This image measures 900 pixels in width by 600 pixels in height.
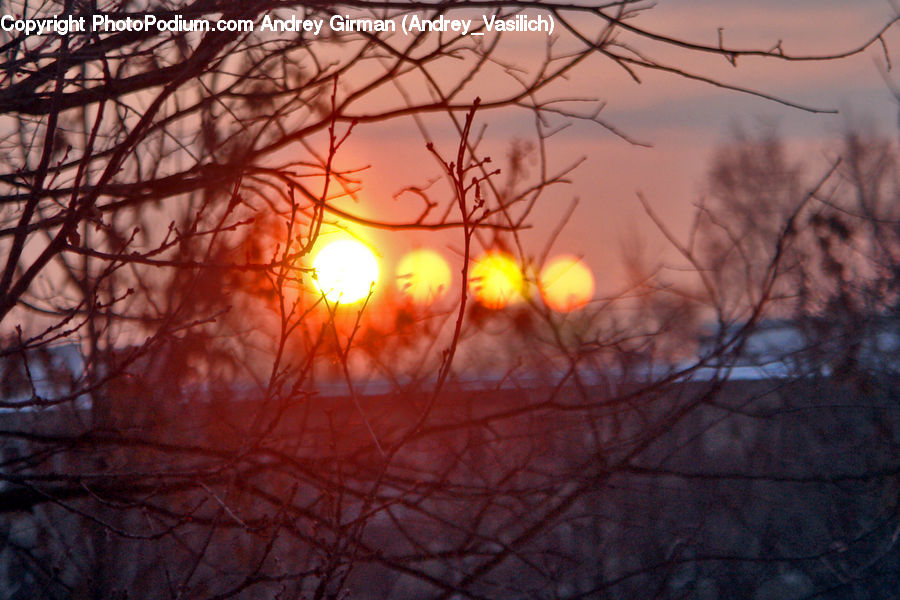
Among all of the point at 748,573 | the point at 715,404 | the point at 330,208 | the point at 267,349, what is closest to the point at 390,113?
the point at 330,208

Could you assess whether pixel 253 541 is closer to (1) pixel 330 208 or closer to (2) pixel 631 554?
(1) pixel 330 208

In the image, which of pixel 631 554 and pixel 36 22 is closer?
pixel 36 22

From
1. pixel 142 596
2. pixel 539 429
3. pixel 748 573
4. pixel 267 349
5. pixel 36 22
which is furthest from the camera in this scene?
pixel 748 573

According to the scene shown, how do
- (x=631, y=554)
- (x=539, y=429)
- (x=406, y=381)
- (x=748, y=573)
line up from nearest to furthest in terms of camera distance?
(x=539, y=429) → (x=406, y=381) → (x=631, y=554) → (x=748, y=573)

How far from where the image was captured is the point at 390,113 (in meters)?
3.30

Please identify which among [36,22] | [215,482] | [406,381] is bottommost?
[215,482]

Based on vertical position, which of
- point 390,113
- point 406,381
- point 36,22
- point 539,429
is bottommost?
point 539,429

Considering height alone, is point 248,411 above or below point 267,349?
below

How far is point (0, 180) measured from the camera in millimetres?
3365

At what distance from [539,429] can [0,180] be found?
227 cm

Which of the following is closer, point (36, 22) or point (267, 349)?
point (36, 22)

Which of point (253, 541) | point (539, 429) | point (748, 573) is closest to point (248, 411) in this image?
point (253, 541)

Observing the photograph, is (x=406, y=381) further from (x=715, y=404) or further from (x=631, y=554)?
(x=631, y=554)

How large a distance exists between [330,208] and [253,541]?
2.08 metres
